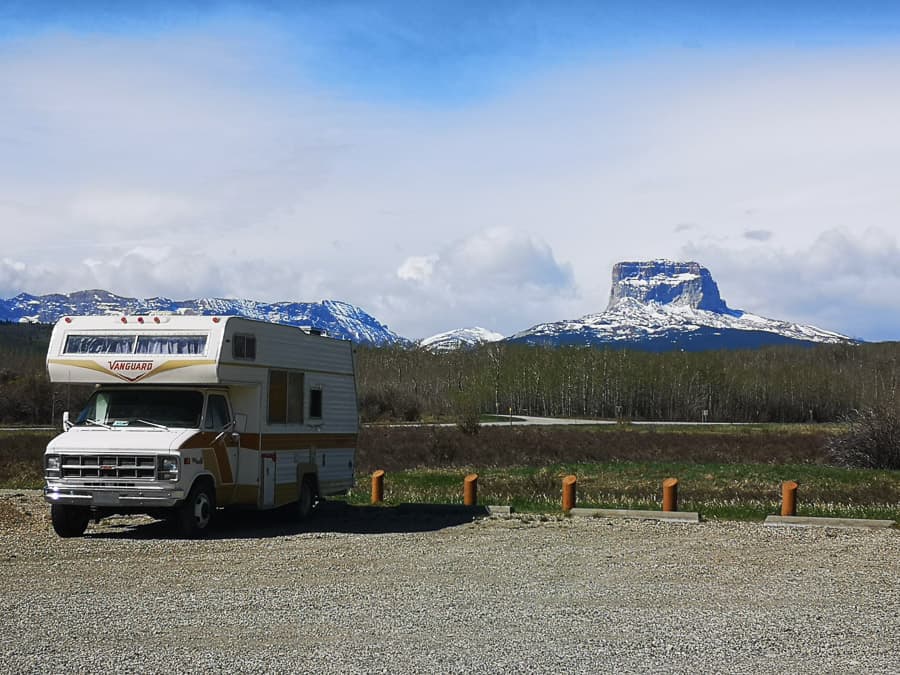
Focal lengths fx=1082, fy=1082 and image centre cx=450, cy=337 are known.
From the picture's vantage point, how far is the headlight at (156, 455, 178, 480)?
15.9 m

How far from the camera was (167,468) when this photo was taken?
1596cm

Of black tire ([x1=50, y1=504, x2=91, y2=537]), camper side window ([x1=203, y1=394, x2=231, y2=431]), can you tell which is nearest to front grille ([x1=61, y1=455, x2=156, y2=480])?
black tire ([x1=50, y1=504, x2=91, y2=537])

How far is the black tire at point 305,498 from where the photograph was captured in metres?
19.5

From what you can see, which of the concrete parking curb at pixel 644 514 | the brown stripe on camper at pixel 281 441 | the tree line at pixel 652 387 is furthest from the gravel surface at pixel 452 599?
the tree line at pixel 652 387

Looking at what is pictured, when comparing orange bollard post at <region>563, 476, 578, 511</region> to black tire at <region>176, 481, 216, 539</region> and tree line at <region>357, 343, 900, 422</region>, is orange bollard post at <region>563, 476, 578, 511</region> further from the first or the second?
tree line at <region>357, 343, 900, 422</region>

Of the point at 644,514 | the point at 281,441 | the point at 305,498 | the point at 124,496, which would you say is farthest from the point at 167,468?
the point at 644,514

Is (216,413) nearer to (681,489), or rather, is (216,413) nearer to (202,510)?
(202,510)

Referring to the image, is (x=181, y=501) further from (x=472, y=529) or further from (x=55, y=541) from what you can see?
(x=472, y=529)

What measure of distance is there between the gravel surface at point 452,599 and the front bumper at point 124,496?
0.61 meters

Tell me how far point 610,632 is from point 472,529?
8.60m

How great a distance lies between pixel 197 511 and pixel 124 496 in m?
1.23

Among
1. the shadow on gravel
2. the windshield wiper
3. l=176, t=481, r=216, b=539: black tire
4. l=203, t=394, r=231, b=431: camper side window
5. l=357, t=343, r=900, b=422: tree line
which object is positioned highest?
l=357, t=343, r=900, b=422: tree line

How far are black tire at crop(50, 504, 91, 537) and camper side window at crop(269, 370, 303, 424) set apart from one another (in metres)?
3.29

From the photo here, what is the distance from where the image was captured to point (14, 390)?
240ft
